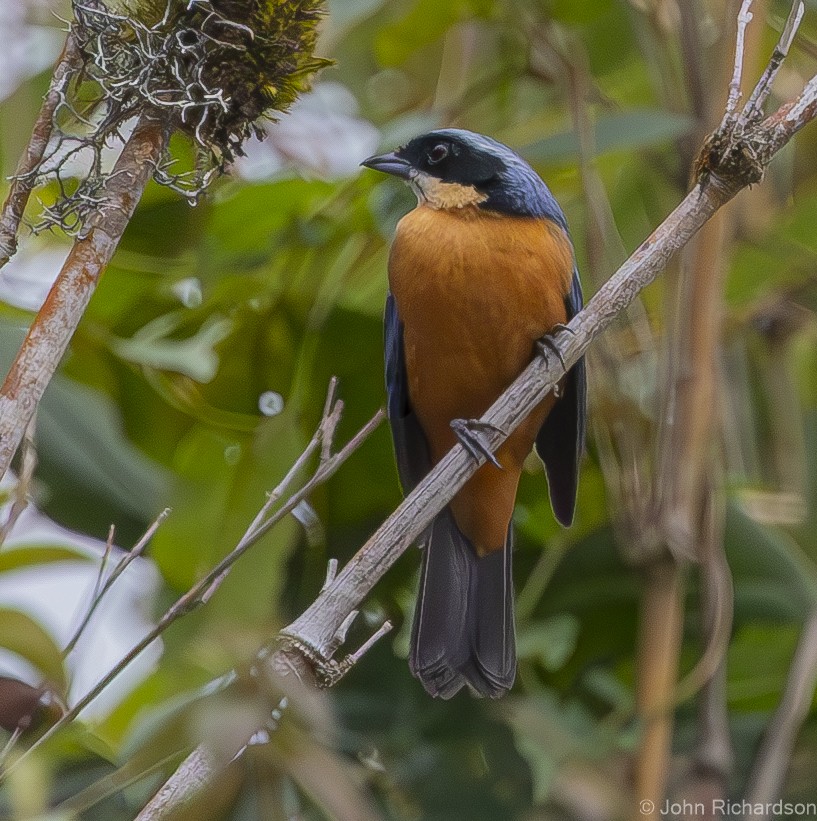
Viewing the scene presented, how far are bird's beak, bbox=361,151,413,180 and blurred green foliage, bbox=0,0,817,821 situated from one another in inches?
3.6

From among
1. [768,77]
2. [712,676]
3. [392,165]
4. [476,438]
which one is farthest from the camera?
[392,165]

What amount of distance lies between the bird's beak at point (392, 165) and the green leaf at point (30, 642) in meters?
1.73

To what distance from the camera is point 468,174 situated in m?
2.96

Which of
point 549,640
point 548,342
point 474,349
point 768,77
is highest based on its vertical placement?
point 768,77

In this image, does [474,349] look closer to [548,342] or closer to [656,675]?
[548,342]

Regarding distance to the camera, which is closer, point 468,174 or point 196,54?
point 196,54

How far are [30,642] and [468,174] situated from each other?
1881 millimetres

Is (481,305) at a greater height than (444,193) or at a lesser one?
lesser

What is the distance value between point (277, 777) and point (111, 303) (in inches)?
75.5

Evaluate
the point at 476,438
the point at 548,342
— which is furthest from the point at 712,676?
the point at 548,342

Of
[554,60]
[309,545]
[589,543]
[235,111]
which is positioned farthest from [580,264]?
[235,111]

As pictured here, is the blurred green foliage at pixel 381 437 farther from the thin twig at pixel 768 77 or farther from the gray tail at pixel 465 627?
the thin twig at pixel 768 77

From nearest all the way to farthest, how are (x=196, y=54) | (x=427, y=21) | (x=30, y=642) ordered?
(x=30, y=642)
(x=196, y=54)
(x=427, y=21)

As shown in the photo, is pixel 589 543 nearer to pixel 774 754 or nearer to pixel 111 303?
pixel 774 754
